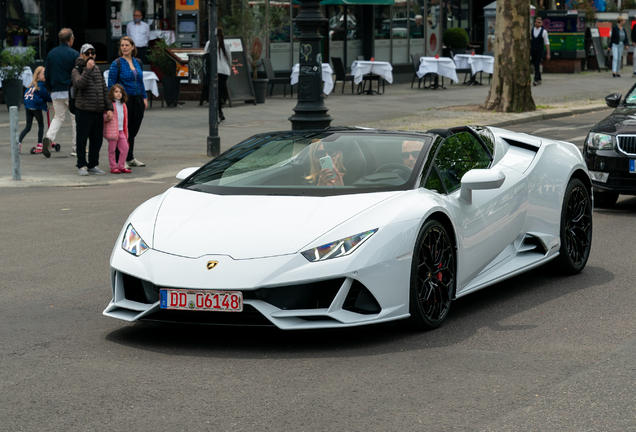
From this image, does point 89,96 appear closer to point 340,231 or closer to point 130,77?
point 130,77

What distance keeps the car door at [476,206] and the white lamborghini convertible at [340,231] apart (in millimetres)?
12

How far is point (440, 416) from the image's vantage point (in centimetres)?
431

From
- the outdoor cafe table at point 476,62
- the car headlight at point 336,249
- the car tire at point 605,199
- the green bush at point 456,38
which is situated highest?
the green bush at point 456,38

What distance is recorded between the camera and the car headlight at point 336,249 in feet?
17.1

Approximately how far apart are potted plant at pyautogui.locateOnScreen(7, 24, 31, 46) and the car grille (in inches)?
694

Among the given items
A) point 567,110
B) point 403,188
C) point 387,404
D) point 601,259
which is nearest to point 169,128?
point 567,110

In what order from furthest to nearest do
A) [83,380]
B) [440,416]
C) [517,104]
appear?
[517,104]
[83,380]
[440,416]

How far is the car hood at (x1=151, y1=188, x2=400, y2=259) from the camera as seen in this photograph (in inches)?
209

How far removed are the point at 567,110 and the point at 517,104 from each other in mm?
1424

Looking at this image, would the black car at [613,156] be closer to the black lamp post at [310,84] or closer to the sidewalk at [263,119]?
the black lamp post at [310,84]

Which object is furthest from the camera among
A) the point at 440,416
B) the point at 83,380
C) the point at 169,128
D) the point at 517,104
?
the point at 517,104

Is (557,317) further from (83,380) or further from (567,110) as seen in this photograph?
(567,110)

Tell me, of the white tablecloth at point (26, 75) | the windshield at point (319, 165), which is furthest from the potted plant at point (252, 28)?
the windshield at point (319, 165)

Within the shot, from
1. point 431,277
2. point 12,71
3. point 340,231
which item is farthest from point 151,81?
point 340,231
